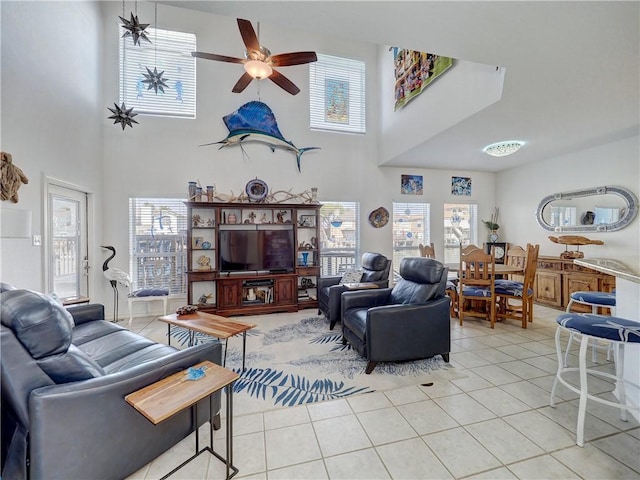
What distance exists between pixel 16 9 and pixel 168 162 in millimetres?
2416

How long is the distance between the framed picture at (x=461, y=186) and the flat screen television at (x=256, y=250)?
383 cm

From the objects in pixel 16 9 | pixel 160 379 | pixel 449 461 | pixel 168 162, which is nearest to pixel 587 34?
pixel 449 461

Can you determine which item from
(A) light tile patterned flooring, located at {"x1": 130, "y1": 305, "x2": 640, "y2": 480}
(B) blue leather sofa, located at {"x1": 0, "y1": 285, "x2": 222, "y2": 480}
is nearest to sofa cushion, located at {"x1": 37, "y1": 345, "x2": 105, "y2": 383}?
(B) blue leather sofa, located at {"x1": 0, "y1": 285, "x2": 222, "y2": 480}

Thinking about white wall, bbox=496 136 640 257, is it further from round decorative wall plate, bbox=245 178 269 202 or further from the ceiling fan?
round decorative wall plate, bbox=245 178 269 202

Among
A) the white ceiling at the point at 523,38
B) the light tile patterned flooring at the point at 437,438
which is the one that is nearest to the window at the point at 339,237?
the white ceiling at the point at 523,38

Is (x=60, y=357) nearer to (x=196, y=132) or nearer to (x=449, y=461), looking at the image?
(x=449, y=461)

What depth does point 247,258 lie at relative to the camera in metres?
4.87

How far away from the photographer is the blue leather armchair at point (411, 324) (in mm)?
2627

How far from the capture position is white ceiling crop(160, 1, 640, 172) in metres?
1.89

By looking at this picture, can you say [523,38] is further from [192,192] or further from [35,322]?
[192,192]

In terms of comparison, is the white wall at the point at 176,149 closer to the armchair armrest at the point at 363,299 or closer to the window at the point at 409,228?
the window at the point at 409,228

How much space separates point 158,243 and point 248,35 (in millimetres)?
3721

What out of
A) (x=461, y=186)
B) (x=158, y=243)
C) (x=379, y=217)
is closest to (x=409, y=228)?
(x=379, y=217)

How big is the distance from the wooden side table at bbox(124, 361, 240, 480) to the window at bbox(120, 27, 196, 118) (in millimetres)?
4877
